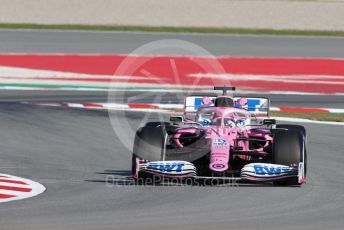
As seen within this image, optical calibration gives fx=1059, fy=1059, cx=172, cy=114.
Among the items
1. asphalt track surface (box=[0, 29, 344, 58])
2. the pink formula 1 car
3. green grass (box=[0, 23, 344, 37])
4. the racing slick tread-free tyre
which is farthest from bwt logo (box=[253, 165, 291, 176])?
green grass (box=[0, 23, 344, 37])

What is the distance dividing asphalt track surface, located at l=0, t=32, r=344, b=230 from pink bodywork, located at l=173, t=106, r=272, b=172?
1.34 feet

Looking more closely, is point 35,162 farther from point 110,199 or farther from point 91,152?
point 110,199

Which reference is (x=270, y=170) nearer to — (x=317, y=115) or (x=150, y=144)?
(x=150, y=144)

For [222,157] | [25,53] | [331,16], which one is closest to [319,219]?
[222,157]

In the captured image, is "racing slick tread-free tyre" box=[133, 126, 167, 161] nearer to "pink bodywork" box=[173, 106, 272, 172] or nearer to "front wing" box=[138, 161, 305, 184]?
"front wing" box=[138, 161, 305, 184]

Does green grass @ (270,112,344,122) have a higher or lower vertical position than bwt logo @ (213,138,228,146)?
higher

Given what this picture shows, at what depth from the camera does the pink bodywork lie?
14766 mm

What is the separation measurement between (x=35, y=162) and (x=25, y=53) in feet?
69.7

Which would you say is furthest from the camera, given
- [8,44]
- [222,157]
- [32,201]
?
[8,44]

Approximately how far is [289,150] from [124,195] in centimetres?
252

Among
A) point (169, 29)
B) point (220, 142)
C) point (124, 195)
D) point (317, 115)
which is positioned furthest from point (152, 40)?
→ point (124, 195)

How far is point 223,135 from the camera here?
1551 centimetres

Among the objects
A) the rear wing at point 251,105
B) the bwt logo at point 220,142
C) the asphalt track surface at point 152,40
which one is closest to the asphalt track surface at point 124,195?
the bwt logo at point 220,142

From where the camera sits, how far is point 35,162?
1747cm
